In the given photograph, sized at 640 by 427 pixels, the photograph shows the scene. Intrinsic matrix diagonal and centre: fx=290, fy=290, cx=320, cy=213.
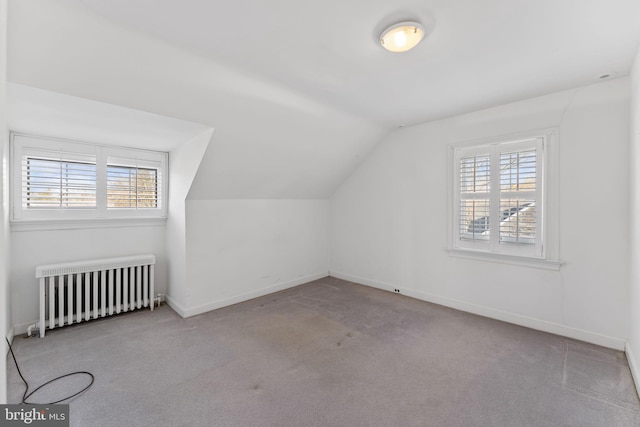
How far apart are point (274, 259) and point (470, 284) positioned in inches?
103

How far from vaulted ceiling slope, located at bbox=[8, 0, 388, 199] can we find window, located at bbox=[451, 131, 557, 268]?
4.28 feet

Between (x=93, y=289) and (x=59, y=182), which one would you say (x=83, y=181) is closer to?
(x=59, y=182)

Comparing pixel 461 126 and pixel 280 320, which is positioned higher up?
pixel 461 126

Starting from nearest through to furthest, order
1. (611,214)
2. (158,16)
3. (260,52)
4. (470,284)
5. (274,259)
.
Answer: (158,16) → (260,52) → (611,214) → (470,284) → (274,259)

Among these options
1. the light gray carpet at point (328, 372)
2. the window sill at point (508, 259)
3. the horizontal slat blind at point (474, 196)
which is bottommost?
the light gray carpet at point (328, 372)

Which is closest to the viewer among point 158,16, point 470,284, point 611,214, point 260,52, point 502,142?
point 158,16

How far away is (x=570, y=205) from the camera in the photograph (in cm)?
280

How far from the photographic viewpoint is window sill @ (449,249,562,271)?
2.91m

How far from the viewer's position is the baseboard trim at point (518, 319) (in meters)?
2.64

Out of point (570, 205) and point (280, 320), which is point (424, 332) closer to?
point (280, 320)

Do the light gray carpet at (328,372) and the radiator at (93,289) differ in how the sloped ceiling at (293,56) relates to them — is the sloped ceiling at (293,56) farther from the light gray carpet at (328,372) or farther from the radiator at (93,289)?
the light gray carpet at (328,372)

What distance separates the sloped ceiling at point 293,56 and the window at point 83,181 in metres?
0.90

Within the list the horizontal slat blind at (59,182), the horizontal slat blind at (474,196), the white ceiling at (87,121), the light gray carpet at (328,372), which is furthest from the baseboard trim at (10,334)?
the horizontal slat blind at (474,196)

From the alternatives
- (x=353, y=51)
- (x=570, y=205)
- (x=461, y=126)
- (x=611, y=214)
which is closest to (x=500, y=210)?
(x=570, y=205)
